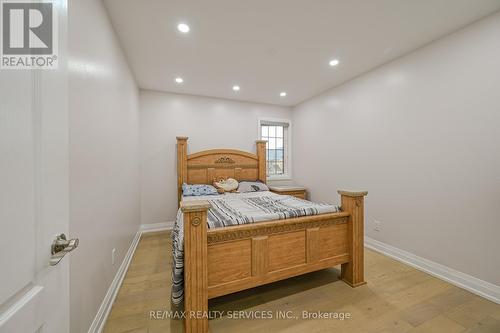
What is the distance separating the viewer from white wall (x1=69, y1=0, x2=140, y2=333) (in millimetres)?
1142

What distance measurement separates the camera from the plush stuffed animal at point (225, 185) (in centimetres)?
348

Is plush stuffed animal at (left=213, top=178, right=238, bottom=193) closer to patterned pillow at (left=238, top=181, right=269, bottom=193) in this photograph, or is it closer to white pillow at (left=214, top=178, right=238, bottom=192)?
white pillow at (left=214, top=178, right=238, bottom=192)

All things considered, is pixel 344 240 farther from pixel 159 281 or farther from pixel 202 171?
pixel 202 171

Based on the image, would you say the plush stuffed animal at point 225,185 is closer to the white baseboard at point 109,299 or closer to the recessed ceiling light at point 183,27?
the white baseboard at point 109,299

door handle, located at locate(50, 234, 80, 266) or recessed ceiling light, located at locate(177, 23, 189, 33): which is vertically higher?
recessed ceiling light, located at locate(177, 23, 189, 33)

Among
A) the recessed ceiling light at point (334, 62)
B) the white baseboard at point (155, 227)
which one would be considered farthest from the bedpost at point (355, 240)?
the white baseboard at point (155, 227)

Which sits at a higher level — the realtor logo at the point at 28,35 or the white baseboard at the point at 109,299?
the realtor logo at the point at 28,35

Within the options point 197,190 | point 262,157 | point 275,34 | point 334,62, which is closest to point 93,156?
point 197,190

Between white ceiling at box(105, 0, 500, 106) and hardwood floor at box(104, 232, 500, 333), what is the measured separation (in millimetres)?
2599

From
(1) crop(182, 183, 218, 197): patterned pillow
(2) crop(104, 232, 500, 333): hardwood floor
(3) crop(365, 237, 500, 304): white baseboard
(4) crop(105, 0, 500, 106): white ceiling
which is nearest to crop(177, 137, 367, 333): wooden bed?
(2) crop(104, 232, 500, 333): hardwood floor

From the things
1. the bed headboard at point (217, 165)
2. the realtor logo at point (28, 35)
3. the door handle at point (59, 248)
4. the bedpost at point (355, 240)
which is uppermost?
the realtor logo at point (28, 35)

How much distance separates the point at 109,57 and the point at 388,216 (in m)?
3.67

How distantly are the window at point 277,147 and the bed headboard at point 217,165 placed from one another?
44cm

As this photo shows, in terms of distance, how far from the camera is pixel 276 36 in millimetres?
2115
